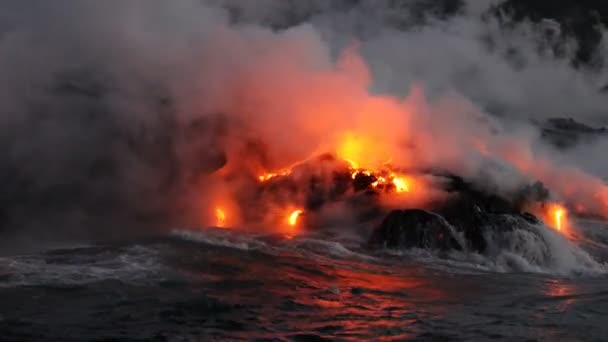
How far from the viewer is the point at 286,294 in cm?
593

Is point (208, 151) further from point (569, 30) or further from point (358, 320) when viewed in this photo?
point (569, 30)

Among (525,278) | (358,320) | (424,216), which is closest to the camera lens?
(358,320)

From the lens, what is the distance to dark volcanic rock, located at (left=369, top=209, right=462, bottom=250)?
920cm

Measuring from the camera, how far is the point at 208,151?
1176 centimetres

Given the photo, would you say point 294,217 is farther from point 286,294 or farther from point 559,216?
point 286,294

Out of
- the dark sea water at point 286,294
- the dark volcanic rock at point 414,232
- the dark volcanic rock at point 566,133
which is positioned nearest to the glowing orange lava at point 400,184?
the dark volcanic rock at point 414,232

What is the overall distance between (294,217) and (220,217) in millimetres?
1162

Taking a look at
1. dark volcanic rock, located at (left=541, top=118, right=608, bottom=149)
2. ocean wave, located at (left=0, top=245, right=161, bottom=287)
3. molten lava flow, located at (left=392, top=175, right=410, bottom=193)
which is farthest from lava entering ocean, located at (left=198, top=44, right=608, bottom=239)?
dark volcanic rock, located at (left=541, top=118, right=608, bottom=149)

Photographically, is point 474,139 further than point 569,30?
No

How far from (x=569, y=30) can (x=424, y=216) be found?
30430 millimetres

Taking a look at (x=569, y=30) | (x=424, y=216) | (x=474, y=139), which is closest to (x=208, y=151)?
(x=424, y=216)

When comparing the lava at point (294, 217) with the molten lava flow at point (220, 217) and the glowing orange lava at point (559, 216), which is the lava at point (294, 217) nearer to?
the molten lava flow at point (220, 217)

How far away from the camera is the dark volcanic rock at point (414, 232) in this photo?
30.2ft

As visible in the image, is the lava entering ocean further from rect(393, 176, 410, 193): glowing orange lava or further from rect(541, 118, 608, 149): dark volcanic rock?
rect(541, 118, 608, 149): dark volcanic rock
